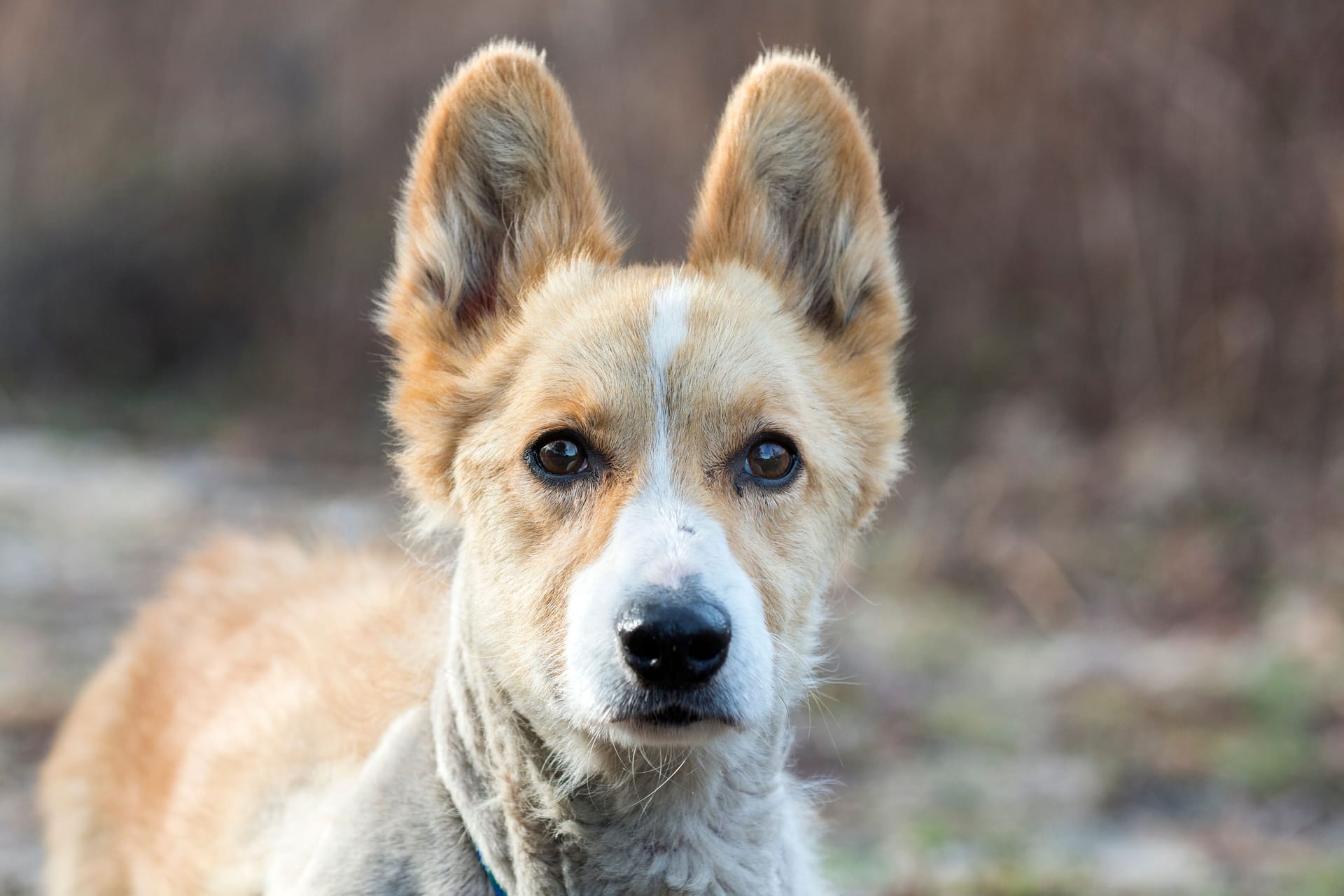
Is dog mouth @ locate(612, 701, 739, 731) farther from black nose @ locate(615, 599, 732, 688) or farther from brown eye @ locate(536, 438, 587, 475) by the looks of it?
brown eye @ locate(536, 438, 587, 475)

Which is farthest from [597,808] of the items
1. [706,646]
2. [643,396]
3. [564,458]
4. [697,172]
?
[697,172]

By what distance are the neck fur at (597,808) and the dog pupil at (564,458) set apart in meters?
0.51

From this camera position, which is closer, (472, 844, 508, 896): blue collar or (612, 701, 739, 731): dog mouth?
(612, 701, 739, 731): dog mouth

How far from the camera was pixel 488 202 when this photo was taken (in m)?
3.66

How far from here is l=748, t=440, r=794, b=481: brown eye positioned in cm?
320

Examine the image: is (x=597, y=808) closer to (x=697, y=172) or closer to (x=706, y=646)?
(x=706, y=646)

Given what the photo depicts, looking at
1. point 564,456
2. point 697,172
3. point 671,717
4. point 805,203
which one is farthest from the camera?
point 697,172

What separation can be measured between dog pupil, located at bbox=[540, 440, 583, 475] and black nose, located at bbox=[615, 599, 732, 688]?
0.49 metres

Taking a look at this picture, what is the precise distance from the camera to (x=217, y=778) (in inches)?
158

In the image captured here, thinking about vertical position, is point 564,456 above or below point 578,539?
above

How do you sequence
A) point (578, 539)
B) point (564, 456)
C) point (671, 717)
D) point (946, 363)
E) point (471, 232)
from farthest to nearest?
point (946, 363), point (471, 232), point (564, 456), point (578, 539), point (671, 717)

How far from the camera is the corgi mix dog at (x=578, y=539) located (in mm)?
2969

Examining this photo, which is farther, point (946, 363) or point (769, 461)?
point (946, 363)

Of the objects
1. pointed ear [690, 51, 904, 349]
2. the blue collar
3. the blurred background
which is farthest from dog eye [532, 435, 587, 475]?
the blurred background
